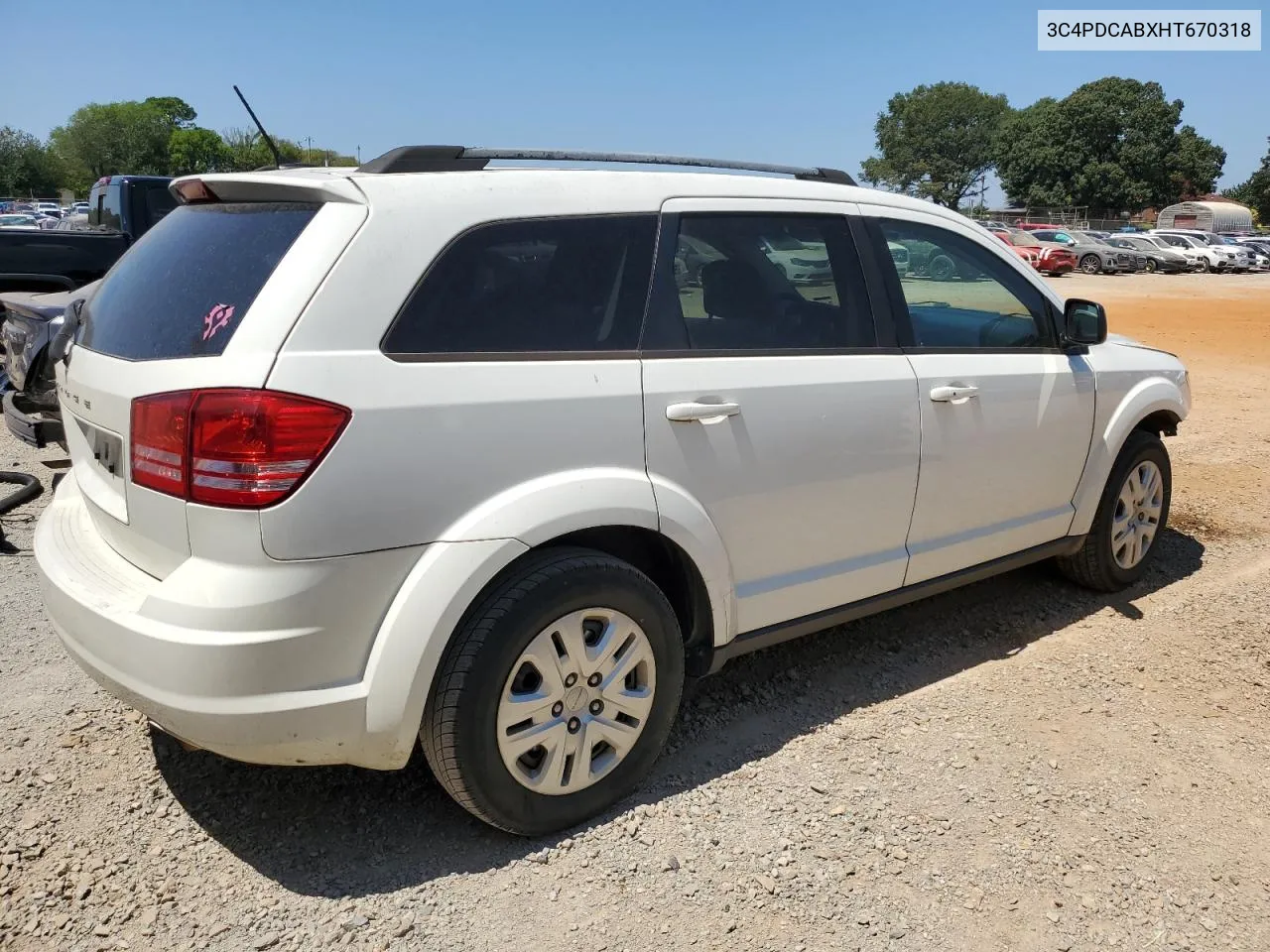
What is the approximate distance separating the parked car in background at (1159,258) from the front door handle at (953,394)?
42831mm

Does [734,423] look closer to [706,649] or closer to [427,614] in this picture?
[706,649]

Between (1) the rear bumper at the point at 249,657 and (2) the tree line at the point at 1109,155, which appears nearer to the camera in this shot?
(1) the rear bumper at the point at 249,657

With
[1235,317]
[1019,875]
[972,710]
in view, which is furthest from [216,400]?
[1235,317]

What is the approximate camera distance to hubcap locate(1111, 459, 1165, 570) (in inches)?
183

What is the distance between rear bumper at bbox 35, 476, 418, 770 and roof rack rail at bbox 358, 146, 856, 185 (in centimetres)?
106

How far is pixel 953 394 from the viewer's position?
3582 millimetres

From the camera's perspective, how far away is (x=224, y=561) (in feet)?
7.43

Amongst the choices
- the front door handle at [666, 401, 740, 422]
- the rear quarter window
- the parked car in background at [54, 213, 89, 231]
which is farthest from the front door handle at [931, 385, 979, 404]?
the parked car in background at [54, 213, 89, 231]

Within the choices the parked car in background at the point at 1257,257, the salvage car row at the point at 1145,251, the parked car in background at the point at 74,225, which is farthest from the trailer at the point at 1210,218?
the parked car in background at the point at 74,225

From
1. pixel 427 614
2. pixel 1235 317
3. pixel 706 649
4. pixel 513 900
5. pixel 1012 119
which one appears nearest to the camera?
pixel 427 614

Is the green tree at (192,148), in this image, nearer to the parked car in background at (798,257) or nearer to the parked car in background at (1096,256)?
the parked car in background at (1096,256)

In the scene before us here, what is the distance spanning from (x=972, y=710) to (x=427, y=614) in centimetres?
220

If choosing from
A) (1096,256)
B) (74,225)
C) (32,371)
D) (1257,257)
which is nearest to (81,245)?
(32,371)

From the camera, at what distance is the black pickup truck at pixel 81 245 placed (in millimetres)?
7988
